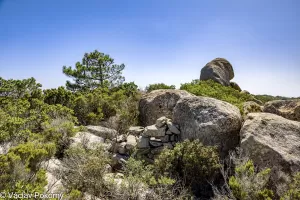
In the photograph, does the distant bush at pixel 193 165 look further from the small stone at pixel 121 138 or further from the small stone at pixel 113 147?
the small stone at pixel 121 138

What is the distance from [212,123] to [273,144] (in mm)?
1961

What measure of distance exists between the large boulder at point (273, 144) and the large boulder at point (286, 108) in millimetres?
1458

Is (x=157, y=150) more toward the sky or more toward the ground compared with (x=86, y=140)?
more toward the ground

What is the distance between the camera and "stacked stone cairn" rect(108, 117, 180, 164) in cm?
821

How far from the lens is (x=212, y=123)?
24.7 feet

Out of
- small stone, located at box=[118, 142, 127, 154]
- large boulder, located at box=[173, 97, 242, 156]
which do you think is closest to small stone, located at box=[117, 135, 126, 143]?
small stone, located at box=[118, 142, 127, 154]

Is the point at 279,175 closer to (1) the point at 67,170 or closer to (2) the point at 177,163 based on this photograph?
(2) the point at 177,163

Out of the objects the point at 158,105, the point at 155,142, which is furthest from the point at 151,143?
the point at 158,105

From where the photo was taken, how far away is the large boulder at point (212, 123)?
24.5 feet

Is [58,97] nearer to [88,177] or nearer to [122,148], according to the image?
[122,148]

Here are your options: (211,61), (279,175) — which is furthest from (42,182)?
(211,61)

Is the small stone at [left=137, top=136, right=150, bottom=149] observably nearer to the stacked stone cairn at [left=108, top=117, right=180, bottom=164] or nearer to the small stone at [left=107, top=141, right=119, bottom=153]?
the stacked stone cairn at [left=108, top=117, right=180, bottom=164]

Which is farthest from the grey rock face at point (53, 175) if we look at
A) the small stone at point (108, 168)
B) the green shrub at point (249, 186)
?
the green shrub at point (249, 186)

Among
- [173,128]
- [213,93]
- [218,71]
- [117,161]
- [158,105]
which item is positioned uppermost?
[218,71]
